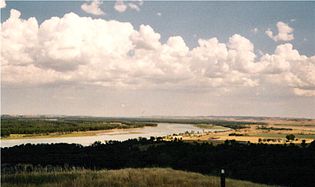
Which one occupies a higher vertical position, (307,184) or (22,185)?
(22,185)

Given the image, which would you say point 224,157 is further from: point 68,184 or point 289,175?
point 68,184

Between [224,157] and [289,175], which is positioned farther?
[224,157]

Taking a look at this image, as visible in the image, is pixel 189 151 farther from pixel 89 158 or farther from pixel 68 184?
pixel 68 184

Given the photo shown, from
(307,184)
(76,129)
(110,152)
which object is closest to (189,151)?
(110,152)

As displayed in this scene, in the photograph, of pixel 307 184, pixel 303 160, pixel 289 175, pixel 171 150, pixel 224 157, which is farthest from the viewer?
pixel 171 150

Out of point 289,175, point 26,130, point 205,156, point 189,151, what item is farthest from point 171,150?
point 26,130

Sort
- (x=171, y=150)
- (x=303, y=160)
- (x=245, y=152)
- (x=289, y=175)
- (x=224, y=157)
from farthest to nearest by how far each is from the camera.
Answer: (x=171, y=150) < (x=245, y=152) < (x=224, y=157) < (x=303, y=160) < (x=289, y=175)
